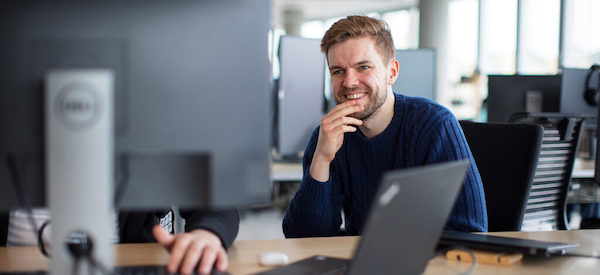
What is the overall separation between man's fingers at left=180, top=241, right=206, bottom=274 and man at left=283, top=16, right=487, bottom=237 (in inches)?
28.9

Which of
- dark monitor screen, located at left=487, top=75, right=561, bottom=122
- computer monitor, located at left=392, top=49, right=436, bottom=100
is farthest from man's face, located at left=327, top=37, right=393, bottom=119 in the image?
dark monitor screen, located at left=487, top=75, right=561, bottom=122

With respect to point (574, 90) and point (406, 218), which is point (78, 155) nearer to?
point (406, 218)

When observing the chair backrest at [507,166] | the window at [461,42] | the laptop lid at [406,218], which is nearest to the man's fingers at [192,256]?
the laptop lid at [406,218]

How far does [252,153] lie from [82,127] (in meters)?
0.22

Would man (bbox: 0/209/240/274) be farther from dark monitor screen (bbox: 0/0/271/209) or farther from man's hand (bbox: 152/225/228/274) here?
dark monitor screen (bbox: 0/0/271/209)

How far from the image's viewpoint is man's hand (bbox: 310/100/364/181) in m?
1.58

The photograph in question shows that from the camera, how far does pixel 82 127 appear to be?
28.1 inches

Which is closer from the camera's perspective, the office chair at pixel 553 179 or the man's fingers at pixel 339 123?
the man's fingers at pixel 339 123

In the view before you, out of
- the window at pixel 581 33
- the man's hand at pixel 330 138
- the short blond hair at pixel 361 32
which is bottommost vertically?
the man's hand at pixel 330 138

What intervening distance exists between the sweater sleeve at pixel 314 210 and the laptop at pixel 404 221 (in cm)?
62

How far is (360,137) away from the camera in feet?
5.57

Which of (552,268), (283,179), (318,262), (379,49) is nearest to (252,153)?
(318,262)

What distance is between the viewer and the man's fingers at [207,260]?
878 millimetres

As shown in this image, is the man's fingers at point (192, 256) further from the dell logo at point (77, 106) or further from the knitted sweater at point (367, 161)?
the knitted sweater at point (367, 161)
